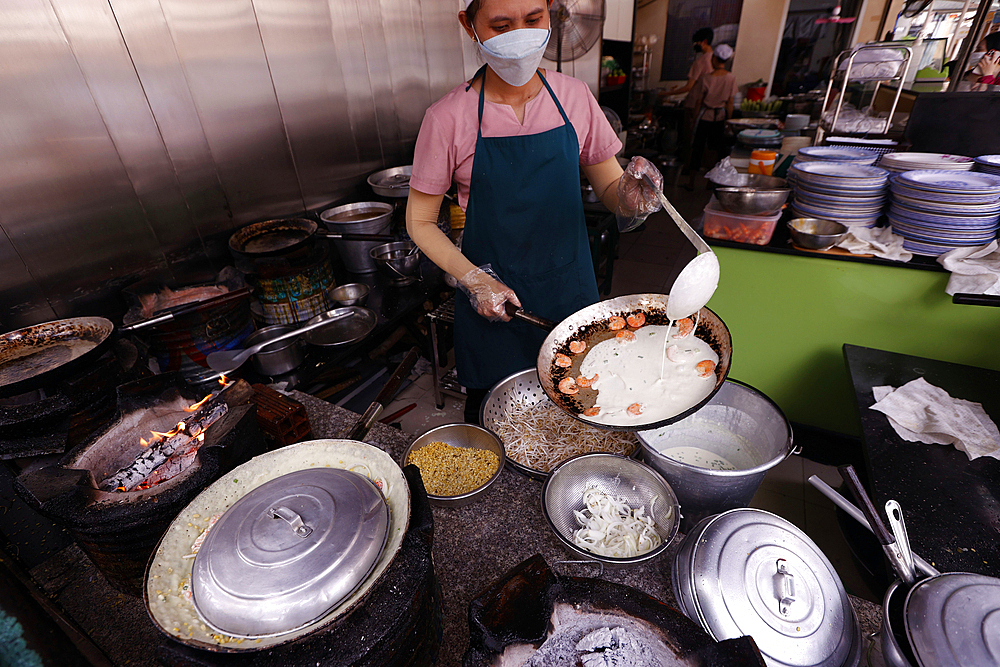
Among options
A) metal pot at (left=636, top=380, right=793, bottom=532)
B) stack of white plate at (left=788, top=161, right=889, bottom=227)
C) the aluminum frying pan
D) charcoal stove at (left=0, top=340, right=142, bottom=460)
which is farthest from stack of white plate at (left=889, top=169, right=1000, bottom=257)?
charcoal stove at (left=0, top=340, right=142, bottom=460)

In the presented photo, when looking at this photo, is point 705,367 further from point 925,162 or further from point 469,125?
point 925,162

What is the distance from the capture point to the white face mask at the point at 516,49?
5.93 ft

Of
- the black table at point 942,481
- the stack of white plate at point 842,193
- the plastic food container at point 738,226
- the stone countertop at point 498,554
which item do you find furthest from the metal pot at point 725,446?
the stack of white plate at point 842,193

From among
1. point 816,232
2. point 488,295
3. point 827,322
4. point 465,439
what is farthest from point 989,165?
point 465,439

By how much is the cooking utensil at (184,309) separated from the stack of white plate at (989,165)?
15.2ft

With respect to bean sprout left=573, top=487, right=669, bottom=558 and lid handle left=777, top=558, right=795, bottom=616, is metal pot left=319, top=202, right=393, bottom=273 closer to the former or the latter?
bean sprout left=573, top=487, right=669, bottom=558

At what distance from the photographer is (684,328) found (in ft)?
6.05

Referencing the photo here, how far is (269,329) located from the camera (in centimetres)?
283

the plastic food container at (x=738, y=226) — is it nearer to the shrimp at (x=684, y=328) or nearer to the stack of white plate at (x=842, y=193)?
the stack of white plate at (x=842, y=193)

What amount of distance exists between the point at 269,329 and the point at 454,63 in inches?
148

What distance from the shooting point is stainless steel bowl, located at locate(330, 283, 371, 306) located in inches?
132

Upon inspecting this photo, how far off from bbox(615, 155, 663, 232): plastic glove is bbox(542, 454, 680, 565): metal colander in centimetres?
114

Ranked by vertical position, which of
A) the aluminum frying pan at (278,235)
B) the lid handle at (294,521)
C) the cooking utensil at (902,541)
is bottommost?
the cooking utensil at (902,541)

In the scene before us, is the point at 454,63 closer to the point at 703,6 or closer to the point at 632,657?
the point at 632,657
